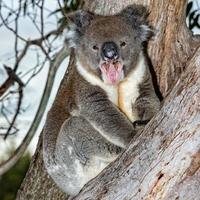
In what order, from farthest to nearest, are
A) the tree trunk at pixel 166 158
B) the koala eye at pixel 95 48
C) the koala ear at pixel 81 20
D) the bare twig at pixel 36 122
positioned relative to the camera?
the bare twig at pixel 36 122, the koala ear at pixel 81 20, the koala eye at pixel 95 48, the tree trunk at pixel 166 158

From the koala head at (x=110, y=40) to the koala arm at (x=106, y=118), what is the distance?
0.10 m

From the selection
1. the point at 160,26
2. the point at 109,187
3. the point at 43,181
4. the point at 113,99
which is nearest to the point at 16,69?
the point at 43,181

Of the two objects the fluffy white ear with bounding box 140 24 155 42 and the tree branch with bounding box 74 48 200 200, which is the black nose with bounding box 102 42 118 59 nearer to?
the fluffy white ear with bounding box 140 24 155 42

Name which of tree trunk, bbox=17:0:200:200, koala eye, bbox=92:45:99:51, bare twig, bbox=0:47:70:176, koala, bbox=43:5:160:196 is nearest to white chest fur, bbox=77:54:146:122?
koala, bbox=43:5:160:196

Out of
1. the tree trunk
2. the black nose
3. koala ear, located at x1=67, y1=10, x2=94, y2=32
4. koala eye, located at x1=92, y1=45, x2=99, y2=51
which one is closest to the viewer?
the tree trunk

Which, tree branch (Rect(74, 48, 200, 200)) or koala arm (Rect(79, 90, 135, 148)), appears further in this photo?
koala arm (Rect(79, 90, 135, 148))

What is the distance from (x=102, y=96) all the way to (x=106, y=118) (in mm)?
126

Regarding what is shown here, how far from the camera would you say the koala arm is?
9.86 ft

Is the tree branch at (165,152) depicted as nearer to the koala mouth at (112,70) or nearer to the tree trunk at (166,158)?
the tree trunk at (166,158)

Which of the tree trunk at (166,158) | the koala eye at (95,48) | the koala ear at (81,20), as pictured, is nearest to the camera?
the tree trunk at (166,158)

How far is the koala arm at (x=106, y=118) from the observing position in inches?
118

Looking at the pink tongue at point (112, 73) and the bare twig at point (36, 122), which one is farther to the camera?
the bare twig at point (36, 122)

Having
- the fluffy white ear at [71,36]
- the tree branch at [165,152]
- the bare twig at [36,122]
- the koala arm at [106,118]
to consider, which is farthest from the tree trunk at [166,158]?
the bare twig at [36,122]

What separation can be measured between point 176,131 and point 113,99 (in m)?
0.81
